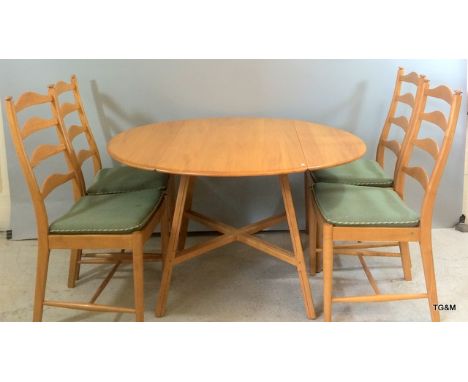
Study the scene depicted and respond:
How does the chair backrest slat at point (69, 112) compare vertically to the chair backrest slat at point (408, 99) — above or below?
below

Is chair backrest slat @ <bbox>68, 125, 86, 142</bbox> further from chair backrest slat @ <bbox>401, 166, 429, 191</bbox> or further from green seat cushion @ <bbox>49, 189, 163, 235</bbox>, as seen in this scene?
chair backrest slat @ <bbox>401, 166, 429, 191</bbox>

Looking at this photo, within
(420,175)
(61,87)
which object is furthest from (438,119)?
(61,87)

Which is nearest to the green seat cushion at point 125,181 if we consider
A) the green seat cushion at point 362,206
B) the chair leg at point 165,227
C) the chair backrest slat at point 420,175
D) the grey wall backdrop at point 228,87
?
the chair leg at point 165,227

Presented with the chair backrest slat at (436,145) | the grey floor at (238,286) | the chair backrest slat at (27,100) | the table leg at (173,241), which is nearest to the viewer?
the chair backrest slat at (436,145)

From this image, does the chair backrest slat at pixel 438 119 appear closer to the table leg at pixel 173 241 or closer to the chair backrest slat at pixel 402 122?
the chair backrest slat at pixel 402 122

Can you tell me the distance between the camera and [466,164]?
289 centimetres

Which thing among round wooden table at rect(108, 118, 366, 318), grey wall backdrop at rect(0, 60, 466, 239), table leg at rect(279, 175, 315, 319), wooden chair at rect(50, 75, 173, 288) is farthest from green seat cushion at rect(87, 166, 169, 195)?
table leg at rect(279, 175, 315, 319)

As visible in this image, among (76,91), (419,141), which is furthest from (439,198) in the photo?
(76,91)

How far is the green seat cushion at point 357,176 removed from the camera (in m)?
2.37

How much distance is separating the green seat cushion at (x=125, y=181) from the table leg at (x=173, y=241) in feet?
0.86

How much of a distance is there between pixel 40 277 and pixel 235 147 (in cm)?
96

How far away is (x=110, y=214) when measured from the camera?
199 cm

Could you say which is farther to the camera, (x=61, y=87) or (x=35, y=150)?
(x=61, y=87)

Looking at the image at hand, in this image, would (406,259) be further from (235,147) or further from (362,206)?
(235,147)
